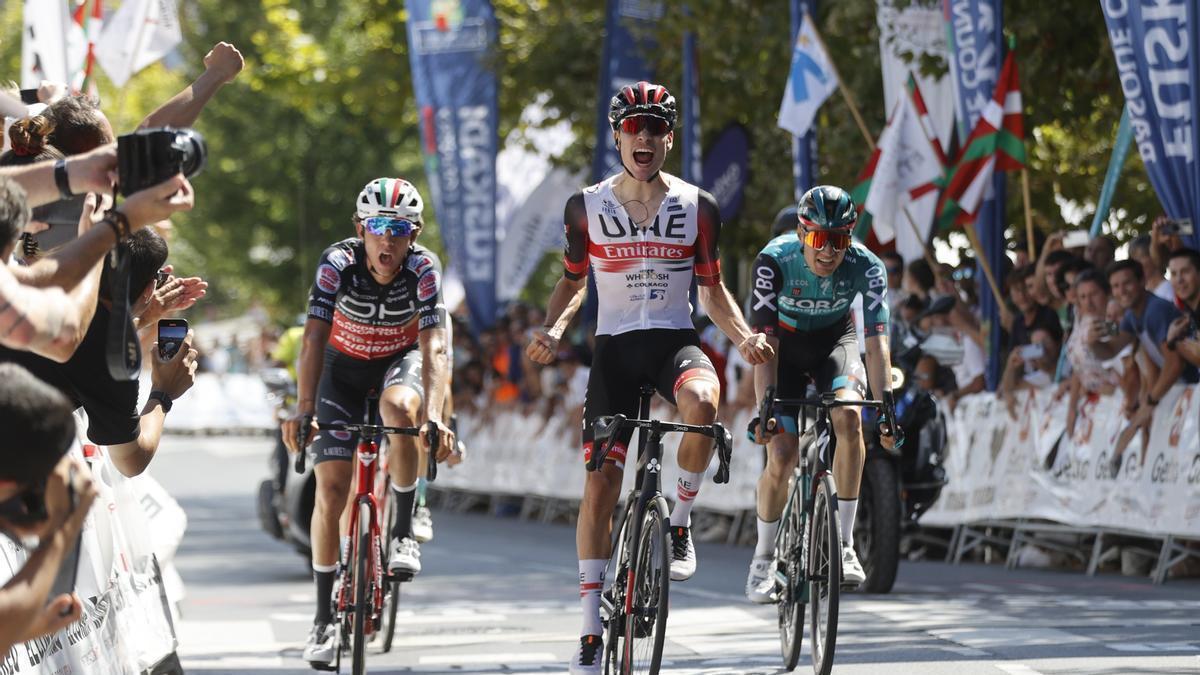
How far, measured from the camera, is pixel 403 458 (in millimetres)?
10188

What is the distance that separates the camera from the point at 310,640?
9.80m

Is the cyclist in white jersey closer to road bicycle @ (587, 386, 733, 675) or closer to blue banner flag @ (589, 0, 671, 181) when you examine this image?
road bicycle @ (587, 386, 733, 675)

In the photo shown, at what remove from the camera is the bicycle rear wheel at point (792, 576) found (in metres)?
9.55

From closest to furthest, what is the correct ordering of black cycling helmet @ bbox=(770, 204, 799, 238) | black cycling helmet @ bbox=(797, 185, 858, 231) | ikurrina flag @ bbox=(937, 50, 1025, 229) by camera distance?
black cycling helmet @ bbox=(797, 185, 858, 231)
black cycling helmet @ bbox=(770, 204, 799, 238)
ikurrina flag @ bbox=(937, 50, 1025, 229)

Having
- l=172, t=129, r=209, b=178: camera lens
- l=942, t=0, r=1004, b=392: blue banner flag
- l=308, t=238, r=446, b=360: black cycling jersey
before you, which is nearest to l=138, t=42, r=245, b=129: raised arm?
l=172, t=129, r=209, b=178: camera lens

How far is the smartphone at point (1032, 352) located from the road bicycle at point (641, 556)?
7.94m

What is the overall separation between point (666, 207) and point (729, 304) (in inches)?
19.4

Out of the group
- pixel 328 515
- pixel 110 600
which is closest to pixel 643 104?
pixel 328 515

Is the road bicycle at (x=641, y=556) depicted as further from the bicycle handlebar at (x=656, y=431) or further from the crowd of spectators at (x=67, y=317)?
the crowd of spectators at (x=67, y=317)

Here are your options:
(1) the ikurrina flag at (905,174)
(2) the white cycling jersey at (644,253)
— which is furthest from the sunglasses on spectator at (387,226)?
(1) the ikurrina flag at (905,174)

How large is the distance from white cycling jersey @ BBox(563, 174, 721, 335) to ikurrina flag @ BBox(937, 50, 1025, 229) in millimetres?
8659

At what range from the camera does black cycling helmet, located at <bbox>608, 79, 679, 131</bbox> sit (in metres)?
8.76

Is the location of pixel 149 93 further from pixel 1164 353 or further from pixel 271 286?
pixel 1164 353

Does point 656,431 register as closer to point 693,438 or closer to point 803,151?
point 693,438
